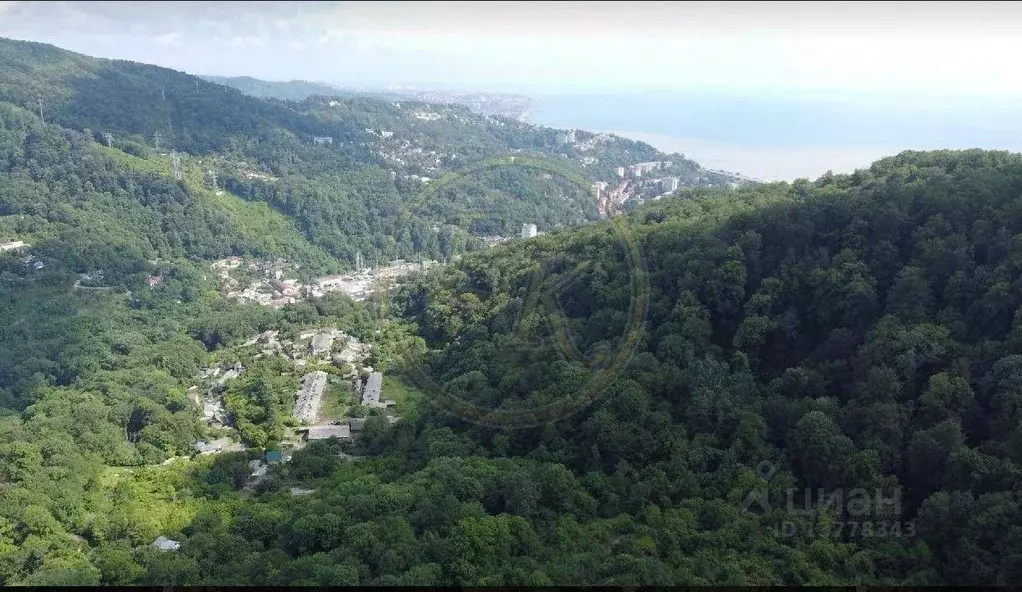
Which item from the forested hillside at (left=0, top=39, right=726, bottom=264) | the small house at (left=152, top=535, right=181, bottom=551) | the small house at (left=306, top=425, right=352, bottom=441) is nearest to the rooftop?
the small house at (left=306, top=425, right=352, bottom=441)

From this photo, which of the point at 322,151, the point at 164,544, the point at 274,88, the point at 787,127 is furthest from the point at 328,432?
the point at 274,88

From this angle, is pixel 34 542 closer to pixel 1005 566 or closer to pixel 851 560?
pixel 851 560

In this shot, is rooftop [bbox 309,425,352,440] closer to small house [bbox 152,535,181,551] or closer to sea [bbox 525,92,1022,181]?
small house [bbox 152,535,181,551]

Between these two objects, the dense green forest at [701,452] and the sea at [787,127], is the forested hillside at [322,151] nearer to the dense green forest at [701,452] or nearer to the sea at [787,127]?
the sea at [787,127]

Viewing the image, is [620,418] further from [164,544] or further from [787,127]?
[787,127]

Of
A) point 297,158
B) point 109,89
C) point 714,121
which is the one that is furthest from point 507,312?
point 714,121

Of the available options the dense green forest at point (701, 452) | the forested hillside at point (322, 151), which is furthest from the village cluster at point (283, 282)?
the dense green forest at point (701, 452)

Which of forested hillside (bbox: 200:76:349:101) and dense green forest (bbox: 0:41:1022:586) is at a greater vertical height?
forested hillside (bbox: 200:76:349:101)
